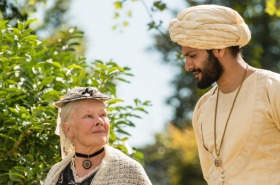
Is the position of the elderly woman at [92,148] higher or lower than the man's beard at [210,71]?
lower

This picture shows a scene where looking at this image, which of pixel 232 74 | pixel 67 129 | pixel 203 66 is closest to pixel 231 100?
pixel 232 74

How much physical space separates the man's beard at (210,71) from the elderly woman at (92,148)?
77 centimetres

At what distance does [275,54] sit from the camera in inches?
984

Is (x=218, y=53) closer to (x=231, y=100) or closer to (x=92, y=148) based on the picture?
(x=231, y=100)

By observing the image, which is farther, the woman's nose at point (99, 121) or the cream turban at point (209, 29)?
the woman's nose at point (99, 121)

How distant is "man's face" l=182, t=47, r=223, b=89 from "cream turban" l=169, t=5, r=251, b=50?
4 centimetres

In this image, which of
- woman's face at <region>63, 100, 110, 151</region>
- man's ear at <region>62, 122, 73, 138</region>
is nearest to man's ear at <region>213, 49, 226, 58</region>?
woman's face at <region>63, 100, 110, 151</region>

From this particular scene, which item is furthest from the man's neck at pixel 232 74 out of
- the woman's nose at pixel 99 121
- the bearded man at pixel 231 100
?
the woman's nose at pixel 99 121

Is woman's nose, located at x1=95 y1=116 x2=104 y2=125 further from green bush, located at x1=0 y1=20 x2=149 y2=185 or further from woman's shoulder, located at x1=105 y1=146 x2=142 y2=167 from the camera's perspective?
green bush, located at x1=0 y1=20 x2=149 y2=185

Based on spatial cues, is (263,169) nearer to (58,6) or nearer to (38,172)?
(38,172)

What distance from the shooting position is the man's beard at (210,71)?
4.63 m

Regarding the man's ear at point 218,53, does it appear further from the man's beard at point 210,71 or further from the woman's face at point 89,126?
the woman's face at point 89,126

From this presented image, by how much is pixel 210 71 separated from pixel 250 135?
0.36 m

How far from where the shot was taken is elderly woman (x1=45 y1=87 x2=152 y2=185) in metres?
5.21
